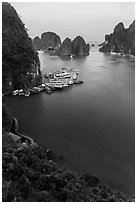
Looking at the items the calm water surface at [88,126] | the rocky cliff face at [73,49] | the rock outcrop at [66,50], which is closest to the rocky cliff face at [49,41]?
the rocky cliff face at [73,49]

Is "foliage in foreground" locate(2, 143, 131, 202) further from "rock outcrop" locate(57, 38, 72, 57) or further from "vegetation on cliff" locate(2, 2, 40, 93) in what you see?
"rock outcrop" locate(57, 38, 72, 57)

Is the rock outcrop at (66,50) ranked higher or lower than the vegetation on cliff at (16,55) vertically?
higher

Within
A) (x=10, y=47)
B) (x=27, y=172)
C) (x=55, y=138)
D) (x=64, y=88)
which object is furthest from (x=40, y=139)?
(x=10, y=47)

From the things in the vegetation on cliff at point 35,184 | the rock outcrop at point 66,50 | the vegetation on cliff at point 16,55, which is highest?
the rock outcrop at point 66,50

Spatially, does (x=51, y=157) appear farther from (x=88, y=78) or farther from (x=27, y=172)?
(x=88, y=78)

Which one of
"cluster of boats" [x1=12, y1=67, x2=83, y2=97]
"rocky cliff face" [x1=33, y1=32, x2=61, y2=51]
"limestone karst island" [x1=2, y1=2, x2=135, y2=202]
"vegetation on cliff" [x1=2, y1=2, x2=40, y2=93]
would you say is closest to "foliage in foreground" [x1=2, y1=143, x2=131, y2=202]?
"limestone karst island" [x1=2, y1=2, x2=135, y2=202]

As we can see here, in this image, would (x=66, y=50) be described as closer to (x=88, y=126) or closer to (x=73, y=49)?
(x=73, y=49)

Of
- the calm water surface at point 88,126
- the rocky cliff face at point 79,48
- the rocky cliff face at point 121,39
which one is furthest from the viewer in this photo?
the rocky cliff face at point 79,48

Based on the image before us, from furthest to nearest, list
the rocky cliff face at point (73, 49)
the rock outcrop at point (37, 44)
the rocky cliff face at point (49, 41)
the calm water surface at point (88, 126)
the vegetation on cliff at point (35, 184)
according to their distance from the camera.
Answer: the rock outcrop at point (37, 44)
the rocky cliff face at point (49, 41)
the rocky cliff face at point (73, 49)
the calm water surface at point (88, 126)
the vegetation on cliff at point (35, 184)

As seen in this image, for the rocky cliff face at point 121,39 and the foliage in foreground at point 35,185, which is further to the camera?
the rocky cliff face at point 121,39

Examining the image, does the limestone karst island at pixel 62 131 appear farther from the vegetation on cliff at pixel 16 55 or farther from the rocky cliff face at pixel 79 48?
the rocky cliff face at pixel 79 48
